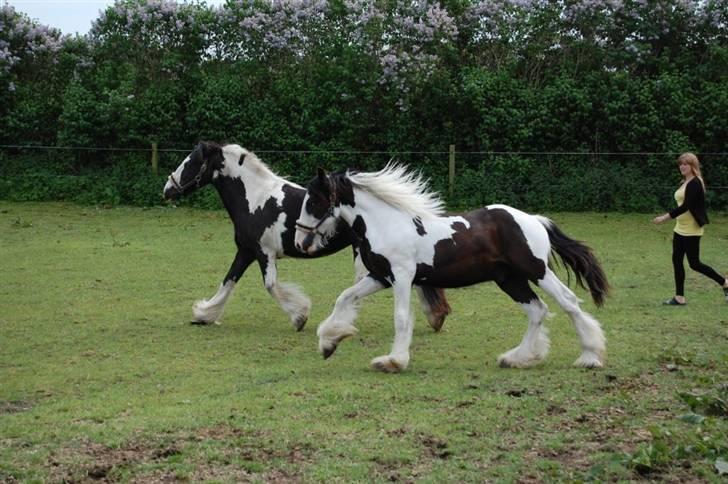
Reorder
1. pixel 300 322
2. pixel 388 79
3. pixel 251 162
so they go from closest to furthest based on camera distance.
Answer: pixel 300 322, pixel 251 162, pixel 388 79

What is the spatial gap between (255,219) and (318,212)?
7.44 feet

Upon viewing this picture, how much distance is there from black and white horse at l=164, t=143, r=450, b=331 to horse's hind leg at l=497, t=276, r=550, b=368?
158cm

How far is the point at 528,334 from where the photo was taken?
8.42 metres

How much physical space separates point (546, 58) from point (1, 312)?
1556 centimetres

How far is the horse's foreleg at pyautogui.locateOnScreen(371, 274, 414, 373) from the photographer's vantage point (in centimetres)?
816

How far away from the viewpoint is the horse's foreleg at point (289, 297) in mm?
10352

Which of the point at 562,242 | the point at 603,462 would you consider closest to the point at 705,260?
the point at 562,242

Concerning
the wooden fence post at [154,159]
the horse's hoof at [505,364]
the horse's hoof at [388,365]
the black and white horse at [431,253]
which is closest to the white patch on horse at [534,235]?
the black and white horse at [431,253]

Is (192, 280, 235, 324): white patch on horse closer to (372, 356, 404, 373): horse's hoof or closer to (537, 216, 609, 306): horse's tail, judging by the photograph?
(372, 356, 404, 373): horse's hoof

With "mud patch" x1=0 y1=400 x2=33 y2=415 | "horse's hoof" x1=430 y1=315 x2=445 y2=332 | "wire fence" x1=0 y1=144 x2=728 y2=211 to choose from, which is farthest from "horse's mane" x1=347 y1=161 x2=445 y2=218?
"wire fence" x1=0 y1=144 x2=728 y2=211

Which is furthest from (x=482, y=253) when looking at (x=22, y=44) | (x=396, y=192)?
(x=22, y=44)

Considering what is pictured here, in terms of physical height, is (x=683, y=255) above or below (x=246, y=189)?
below

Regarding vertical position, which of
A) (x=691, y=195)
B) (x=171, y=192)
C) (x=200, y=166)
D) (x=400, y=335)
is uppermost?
(x=200, y=166)

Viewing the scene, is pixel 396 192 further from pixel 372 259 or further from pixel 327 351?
pixel 327 351
